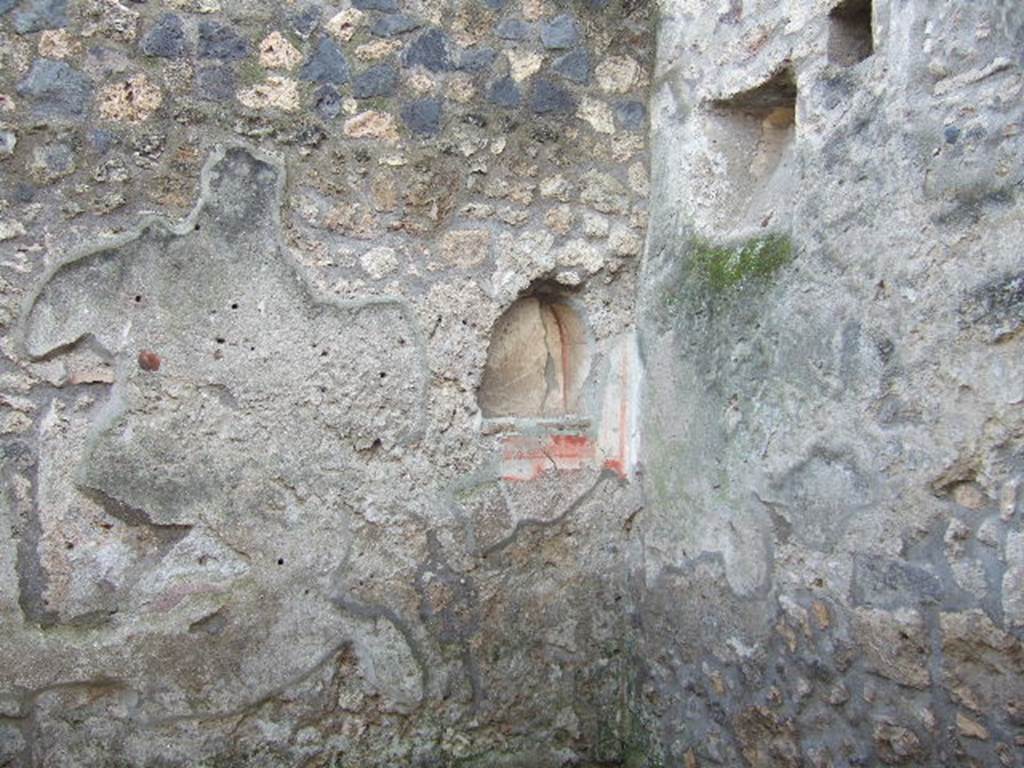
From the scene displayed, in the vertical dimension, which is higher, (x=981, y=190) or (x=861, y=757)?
(x=981, y=190)

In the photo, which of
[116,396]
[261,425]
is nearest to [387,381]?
[261,425]

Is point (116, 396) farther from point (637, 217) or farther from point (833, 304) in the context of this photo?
point (833, 304)

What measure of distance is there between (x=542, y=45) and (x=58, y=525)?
188 centimetres

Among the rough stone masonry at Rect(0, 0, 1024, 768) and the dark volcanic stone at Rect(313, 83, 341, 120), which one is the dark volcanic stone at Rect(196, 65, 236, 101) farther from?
the dark volcanic stone at Rect(313, 83, 341, 120)

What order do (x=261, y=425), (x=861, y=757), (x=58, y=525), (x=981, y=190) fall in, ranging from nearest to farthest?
1. (x=981, y=190)
2. (x=861, y=757)
3. (x=58, y=525)
4. (x=261, y=425)

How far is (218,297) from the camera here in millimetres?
2639

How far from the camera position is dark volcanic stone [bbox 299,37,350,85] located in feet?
8.99

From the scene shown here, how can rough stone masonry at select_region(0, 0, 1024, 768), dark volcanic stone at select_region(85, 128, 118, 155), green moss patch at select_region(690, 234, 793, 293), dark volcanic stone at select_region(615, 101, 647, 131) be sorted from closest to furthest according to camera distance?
rough stone masonry at select_region(0, 0, 1024, 768)
green moss patch at select_region(690, 234, 793, 293)
dark volcanic stone at select_region(85, 128, 118, 155)
dark volcanic stone at select_region(615, 101, 647, 131)

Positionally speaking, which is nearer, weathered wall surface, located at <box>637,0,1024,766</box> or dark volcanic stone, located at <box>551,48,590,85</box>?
weathered wall surface, located at <box>637,0,1024,766</box>

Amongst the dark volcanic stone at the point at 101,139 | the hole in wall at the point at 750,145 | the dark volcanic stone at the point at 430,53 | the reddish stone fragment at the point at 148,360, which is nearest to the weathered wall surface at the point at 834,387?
the hole in wall at the point at 750,145

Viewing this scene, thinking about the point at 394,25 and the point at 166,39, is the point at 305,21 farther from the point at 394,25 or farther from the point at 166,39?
the point at 166,39

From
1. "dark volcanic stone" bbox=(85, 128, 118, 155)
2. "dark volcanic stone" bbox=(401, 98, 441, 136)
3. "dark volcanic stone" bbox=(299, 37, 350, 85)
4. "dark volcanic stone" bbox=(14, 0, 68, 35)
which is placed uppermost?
"dark volcanic stone" bbox=(14, 0, 68, 35)

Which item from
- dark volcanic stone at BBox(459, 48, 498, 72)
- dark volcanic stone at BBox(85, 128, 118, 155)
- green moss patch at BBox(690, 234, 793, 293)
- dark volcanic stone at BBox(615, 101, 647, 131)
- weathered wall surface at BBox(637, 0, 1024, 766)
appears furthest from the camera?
dark volcanic stone at BBox(615, 101, 647, 131)

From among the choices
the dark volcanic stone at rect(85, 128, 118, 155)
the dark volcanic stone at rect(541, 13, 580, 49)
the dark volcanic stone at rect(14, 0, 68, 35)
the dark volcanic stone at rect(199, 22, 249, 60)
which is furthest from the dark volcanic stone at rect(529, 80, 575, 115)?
the dark volcanic stone at rect(14, 0, 68, 35)
